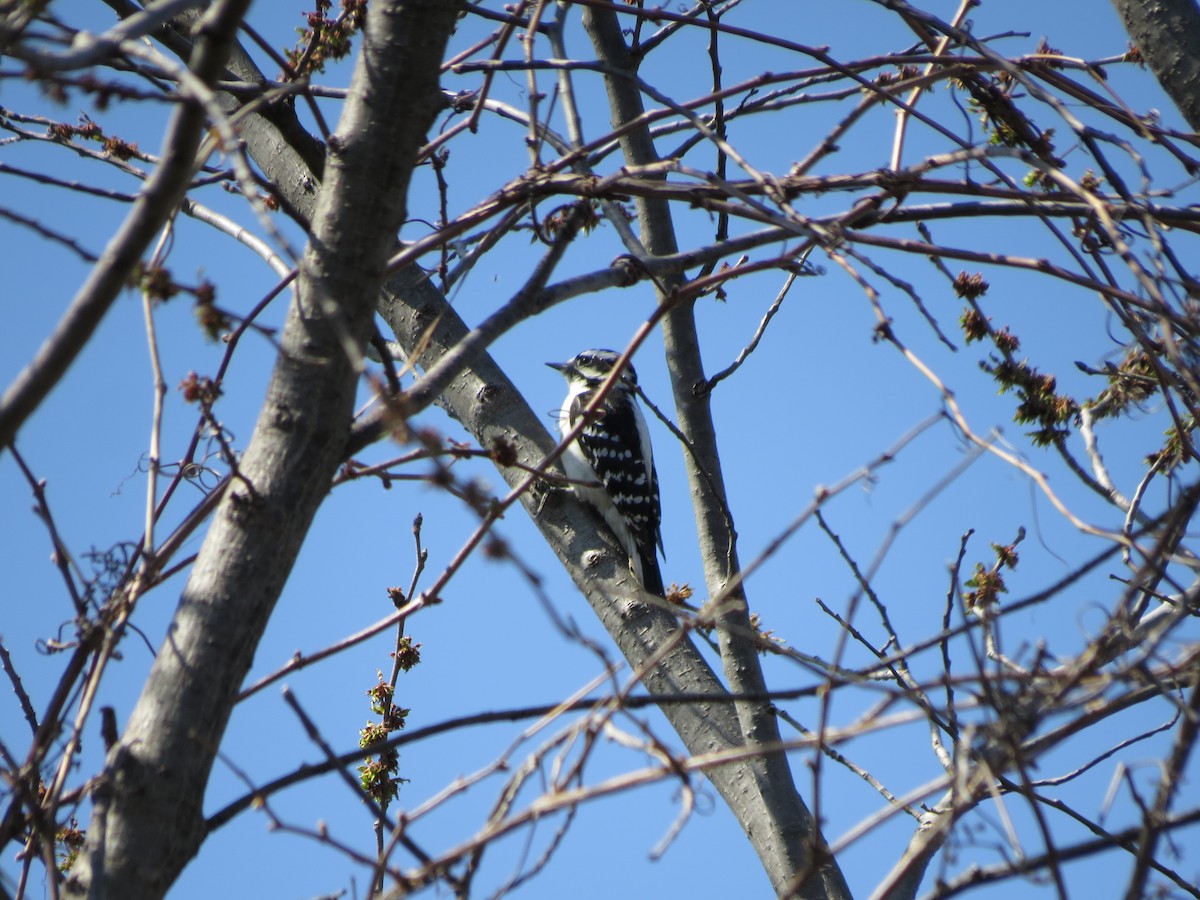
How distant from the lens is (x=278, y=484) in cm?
150

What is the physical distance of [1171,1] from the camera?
8.08 ft

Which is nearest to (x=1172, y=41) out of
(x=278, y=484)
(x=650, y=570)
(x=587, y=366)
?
(x=278, y=484)

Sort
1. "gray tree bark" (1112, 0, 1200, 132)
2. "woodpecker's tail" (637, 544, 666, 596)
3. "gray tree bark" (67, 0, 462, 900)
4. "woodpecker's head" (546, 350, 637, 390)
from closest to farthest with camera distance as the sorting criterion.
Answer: "gray tree bark" (67, 0, 462, 900) → "gray tree bark" (1112, 0, 1200, 132) → "woodpecker's tail" (637, 544, 666, 596) → "woodpecker's head" (546, 350, 637, 390)

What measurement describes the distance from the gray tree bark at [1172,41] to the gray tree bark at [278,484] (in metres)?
1.64

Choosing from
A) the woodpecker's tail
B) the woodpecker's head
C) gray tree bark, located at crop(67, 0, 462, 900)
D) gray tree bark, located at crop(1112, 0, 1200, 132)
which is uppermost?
the woodpecker's head

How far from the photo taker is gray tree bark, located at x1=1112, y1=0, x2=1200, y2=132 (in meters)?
2.43

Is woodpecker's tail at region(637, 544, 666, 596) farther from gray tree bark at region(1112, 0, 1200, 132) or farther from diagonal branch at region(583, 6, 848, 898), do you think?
gray tree bark at region(1112, 0, 1200, 132)

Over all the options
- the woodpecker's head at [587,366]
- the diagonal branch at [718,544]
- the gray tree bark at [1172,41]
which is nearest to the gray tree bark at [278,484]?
the diagonal branch at [718,544]

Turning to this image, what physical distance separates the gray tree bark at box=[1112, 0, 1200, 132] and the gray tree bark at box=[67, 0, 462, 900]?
1640 mm

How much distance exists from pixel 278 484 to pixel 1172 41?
211 centimetres

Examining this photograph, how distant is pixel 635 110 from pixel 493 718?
2.36m

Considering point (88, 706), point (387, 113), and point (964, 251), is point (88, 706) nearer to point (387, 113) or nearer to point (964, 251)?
point (387, 113)

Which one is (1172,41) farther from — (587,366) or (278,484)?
(587,366)

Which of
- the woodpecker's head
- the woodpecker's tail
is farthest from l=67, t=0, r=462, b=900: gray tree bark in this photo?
the woodpecker's head
